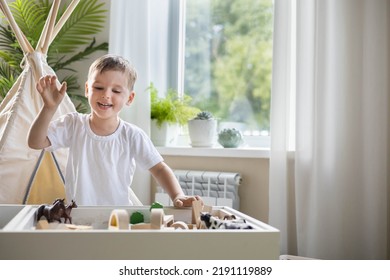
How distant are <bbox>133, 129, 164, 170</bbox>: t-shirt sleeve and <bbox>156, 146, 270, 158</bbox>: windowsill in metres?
0.89

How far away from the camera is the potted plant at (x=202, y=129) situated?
8.52 feet

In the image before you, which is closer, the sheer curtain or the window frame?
the sheer curtain

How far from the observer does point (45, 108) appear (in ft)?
4.27

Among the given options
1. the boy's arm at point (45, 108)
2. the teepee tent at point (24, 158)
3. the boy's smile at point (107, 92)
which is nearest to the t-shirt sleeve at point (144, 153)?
the boy's smile at point (107, 92)

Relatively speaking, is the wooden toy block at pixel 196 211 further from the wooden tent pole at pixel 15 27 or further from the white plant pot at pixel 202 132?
the white plant pot at pixel 202 132

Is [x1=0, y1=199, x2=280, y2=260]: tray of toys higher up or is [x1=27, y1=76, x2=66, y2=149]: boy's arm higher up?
[x1=27, y1=76, x2=66, y2=149]: boy's arm

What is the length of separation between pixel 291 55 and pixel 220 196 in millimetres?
754

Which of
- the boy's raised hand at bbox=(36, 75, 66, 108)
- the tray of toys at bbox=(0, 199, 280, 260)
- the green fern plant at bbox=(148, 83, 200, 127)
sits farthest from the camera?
the green fern plant at bbox=(148, 83, 200, 127)

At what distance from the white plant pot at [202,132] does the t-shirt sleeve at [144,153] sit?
3.21ft

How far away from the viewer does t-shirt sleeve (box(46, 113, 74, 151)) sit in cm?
156

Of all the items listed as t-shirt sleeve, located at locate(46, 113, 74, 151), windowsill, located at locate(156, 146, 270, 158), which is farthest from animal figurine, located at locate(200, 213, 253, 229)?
windowsill, located at locate(156, 146, 270, 158)

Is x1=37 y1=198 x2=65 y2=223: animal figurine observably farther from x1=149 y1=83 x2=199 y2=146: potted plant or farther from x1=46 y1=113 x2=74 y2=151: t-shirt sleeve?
x1=149 y1=83 x2=199 y2=146: potted plant
